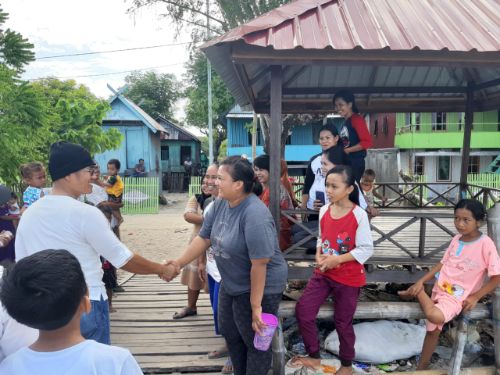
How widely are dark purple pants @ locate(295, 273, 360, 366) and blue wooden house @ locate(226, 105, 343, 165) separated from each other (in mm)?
22598

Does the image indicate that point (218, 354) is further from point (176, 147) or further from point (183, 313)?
point (176, 147)

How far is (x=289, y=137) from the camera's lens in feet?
86.9

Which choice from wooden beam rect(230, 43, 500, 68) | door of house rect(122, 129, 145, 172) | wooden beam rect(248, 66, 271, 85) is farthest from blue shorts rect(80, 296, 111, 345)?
door of house rect(122, 129, 145, 172)

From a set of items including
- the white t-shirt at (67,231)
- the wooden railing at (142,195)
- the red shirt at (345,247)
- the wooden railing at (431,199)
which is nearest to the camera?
the white t-shirt at (67,231)

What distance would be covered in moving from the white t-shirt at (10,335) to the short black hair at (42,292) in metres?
0.28

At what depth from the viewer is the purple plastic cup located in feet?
8.94

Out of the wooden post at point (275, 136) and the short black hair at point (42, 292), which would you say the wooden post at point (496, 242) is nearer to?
the wooden post at point (275, 136)

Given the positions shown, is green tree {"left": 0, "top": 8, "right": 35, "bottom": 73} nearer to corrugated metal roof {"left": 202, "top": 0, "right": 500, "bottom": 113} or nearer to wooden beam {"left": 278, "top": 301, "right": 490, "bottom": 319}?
corrugated metal roof {"left": 202, "top": 0, "right": 500, "bottom": 113}

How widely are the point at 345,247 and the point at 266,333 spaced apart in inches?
37.2

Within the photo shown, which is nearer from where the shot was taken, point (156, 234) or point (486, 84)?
point (486, 84)

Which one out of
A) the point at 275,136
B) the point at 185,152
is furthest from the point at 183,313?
the point at 185,152

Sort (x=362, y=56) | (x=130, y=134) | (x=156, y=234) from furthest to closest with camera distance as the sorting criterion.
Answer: (x=130, y=134) → (x=156, y=234) → (x=362, y=56)

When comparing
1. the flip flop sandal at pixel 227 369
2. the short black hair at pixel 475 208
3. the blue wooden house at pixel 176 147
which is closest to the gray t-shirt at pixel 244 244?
the flip flop sandal at pixel 227 369

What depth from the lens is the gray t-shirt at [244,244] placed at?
2619mm
